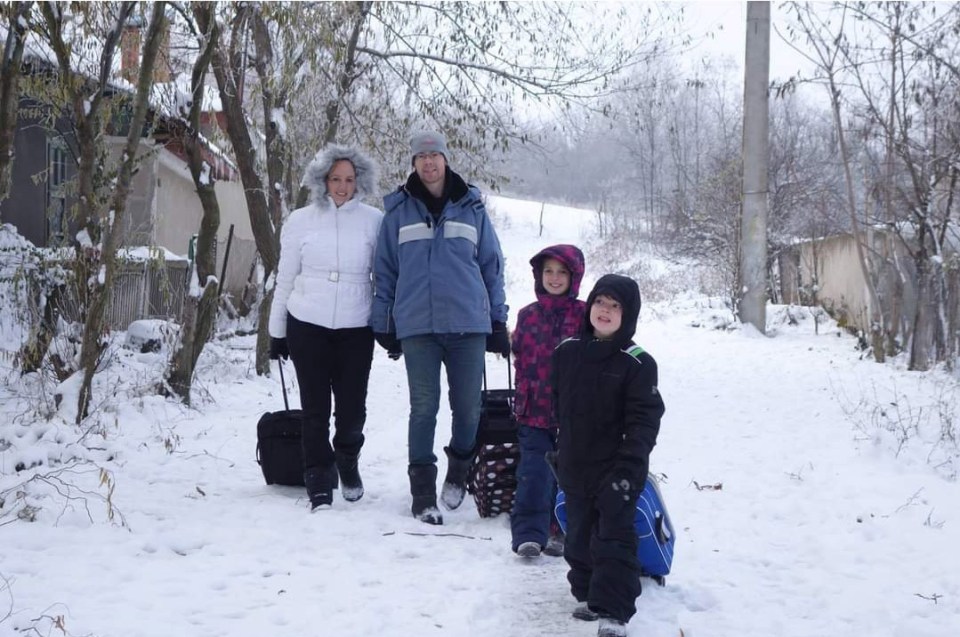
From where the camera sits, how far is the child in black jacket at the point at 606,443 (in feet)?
11.7

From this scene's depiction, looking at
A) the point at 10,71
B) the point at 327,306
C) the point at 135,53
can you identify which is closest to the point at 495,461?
the point at 327,306

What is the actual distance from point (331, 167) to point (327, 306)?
790 mm

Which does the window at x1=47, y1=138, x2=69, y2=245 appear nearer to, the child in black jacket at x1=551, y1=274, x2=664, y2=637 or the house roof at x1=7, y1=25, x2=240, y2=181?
the house roof at x1=7, y1=25, x2=240, y2=181

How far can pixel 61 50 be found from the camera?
630 cm

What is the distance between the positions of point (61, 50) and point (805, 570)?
Result: 5.60 m

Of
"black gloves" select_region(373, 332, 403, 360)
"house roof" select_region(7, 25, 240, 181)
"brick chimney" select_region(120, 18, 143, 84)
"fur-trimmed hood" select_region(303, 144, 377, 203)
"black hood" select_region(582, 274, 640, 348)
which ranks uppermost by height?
"brick chimney" select_region(120, 18, 143, 84)

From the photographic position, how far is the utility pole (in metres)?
17.7

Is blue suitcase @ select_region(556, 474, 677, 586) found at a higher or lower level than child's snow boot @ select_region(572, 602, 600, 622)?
higher

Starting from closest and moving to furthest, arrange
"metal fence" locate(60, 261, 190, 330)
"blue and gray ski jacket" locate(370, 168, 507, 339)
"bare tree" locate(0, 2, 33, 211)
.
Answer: "blue and gray ski jacket" locate(370, 168, 507, 339), "bare tree" locate(0, 2, 33, 211), "metal fence" locate(60, 261, 190, 330)

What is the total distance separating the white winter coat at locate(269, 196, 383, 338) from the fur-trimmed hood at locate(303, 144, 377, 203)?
65mm

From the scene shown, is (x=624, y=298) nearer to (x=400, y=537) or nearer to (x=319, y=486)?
(x=400, y=537)

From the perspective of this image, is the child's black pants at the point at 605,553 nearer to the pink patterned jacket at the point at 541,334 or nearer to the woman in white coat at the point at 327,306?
the pink patterned jacket at the point at 541,334

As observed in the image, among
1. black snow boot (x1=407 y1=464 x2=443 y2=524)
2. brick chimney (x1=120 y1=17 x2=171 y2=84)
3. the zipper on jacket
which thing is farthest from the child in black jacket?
brick chimney (x1=120 y1=17 x2=171 y2=84)

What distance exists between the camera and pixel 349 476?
5.40 meters
